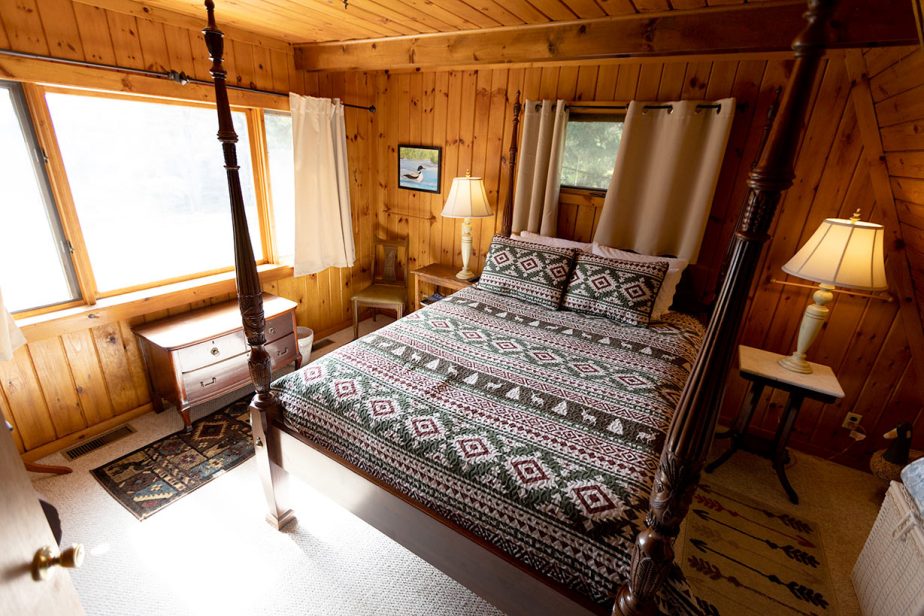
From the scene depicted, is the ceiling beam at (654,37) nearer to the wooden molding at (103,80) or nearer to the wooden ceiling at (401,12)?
the wooden ceiling at (401,12)

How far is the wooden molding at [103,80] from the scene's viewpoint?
1.84 metres

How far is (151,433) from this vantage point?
2400 mm

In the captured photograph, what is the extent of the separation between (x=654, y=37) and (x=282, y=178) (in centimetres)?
259

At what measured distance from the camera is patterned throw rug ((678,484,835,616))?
1.64 m

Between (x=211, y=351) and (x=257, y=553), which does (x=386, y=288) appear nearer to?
(x=211, y=351)

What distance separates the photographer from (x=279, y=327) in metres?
2.78

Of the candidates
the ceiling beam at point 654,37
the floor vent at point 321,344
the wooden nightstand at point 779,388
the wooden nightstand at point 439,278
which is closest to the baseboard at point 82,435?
the floor vent at point 321,344

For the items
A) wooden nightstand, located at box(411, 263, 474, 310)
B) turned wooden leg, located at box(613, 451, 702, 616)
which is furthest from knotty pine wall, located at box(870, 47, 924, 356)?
wooden nightstand, located at box(411, 263, 474, 310)

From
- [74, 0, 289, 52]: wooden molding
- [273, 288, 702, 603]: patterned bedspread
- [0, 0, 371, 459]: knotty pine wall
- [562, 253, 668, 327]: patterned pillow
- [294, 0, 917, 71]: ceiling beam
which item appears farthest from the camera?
[562, 253, 668, 327]: patterned pillow

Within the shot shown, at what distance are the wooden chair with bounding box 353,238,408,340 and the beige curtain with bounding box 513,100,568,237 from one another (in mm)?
1120

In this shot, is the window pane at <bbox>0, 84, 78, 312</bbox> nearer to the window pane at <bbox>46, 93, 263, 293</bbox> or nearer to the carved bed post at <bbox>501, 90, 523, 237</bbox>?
the window pane at <bbox>46, 93, 263, 293</bbox>

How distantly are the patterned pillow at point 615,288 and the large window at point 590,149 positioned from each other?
63 cm

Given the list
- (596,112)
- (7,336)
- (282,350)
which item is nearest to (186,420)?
(282,350)

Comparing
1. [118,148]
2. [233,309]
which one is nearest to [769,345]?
[233,309]
